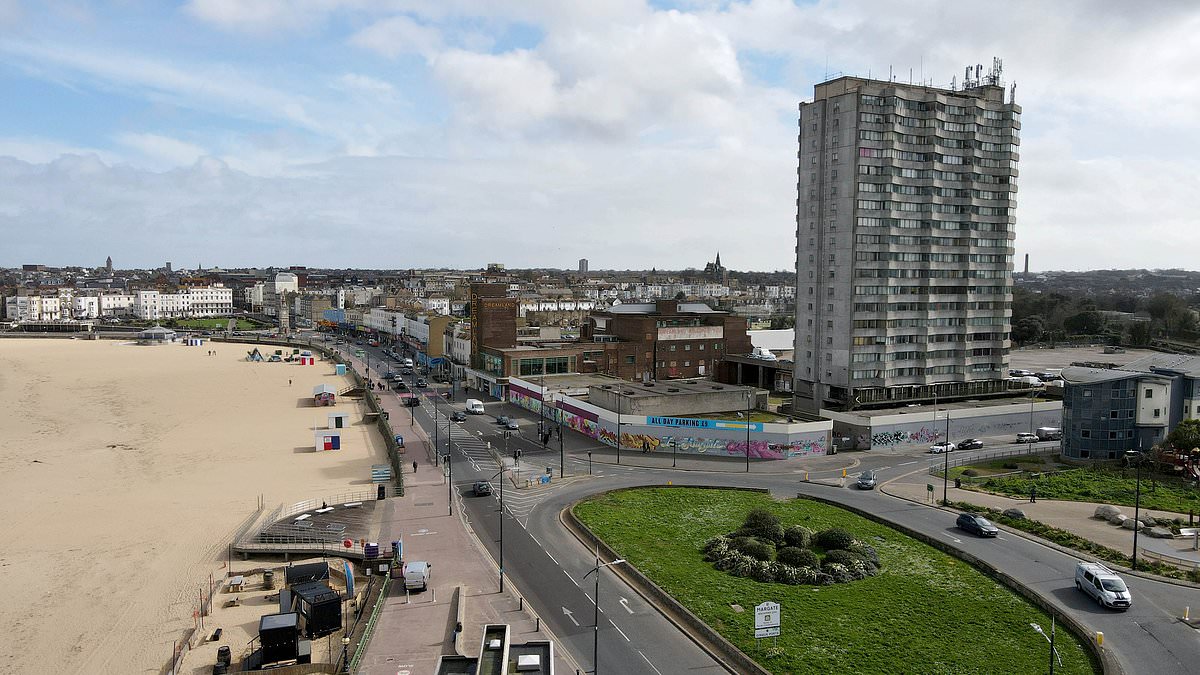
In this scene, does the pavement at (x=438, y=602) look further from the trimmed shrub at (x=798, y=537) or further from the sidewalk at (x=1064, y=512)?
the sidewalk at (x=1064, y=512)

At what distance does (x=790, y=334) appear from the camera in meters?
108

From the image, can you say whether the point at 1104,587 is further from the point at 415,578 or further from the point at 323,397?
the point at 323,397

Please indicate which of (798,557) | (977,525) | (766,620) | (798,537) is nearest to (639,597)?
(766,620)

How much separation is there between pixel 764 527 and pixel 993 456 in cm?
3207

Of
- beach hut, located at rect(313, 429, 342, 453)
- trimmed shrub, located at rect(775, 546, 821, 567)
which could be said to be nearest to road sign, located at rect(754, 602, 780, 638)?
trimmed shrub, located at rect(775, 546, 821, 567)

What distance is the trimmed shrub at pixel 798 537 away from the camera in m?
34.8

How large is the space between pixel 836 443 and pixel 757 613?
38.9m

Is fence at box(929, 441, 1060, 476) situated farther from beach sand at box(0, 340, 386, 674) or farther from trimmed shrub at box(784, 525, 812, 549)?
beach sand at box(0, 340, 386, 674)

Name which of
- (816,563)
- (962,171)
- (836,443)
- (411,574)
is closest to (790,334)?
(962,171)

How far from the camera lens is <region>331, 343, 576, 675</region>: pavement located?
25.8m

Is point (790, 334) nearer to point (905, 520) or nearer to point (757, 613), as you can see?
point (905, 520)

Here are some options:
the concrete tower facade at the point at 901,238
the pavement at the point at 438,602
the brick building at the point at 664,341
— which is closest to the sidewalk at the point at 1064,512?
the concrete tower facade at the point at 901,238

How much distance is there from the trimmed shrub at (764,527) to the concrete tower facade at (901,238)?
35.4m

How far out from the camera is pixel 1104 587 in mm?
29031
